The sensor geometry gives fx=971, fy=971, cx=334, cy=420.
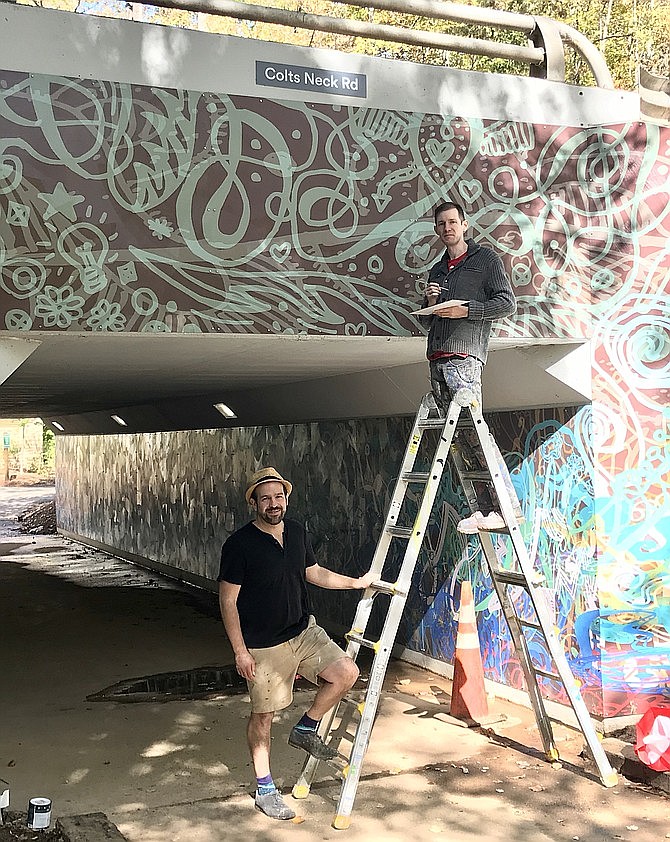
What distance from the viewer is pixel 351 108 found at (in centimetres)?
540

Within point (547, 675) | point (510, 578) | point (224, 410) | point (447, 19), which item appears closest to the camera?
point (547, 675)

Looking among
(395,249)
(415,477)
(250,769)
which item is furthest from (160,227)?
(250,769)

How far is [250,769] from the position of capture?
5746 millimetres

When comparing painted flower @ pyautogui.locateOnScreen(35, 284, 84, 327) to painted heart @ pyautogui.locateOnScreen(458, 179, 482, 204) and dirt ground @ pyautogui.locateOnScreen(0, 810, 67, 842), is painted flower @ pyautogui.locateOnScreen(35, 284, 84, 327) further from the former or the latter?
dirt ground @ pyautogui.locateOnScreen(0, 810, 67, 842)

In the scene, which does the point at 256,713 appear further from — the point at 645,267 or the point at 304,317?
the point at 645,267

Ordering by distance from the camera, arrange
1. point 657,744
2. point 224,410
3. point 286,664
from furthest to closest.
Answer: point 224,410 < point 657,744 < point 286,664

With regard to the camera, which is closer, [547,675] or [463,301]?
[463,301]

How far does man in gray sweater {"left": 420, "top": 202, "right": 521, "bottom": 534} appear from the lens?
5.16 meters

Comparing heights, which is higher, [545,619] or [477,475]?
[477,475]

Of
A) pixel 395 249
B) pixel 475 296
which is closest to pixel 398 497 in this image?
pixel 475 296

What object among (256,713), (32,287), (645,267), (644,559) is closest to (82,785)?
(256,713)

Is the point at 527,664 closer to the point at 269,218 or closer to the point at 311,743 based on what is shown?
the point at 311,743

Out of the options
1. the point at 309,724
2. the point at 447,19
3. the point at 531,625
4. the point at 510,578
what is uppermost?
the point at 447,19

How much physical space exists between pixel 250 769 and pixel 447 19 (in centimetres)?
463
